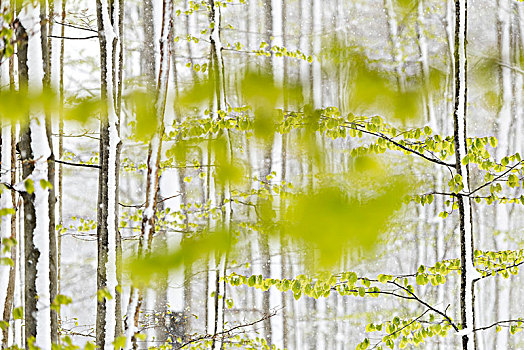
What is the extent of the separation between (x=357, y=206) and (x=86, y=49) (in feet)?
11.6

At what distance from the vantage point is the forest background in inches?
13.9

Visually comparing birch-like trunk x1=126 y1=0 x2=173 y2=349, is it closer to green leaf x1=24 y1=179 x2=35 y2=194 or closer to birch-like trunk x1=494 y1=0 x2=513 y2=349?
green leaf x1=24 y1=179 x2=35 y2=194

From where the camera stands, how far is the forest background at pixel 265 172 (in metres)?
0.35

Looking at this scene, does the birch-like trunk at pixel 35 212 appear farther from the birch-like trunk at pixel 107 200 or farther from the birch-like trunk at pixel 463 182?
the birch-like trunk at pixel 463 182

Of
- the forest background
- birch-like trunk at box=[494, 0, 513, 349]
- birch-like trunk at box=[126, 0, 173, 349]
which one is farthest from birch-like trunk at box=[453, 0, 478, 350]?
birch-like trunk at box=[494, 0, 513, 349]

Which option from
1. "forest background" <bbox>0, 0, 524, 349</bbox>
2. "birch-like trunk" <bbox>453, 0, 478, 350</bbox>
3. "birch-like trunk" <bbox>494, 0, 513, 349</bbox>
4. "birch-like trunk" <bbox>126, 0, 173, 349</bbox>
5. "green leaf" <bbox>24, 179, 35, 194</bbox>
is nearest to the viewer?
"forest background" <bbox>0, 0, 524, 349</bbox>

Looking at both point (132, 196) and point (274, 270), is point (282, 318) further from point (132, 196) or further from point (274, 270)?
point (132, 196)

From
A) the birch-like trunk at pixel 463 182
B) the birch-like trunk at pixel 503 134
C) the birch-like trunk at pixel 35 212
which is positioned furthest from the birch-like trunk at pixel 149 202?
the birch-like trunk at pixel 503 134

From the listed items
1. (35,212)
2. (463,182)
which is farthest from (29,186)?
(463,182)

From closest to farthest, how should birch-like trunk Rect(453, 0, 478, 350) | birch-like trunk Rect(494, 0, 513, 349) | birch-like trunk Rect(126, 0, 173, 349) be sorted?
birch-like trunk Rect(453, 0, 478, 350)
birch-like trunk Rect(126, 0, 173, 349)
birch-like trunk Rect(494, 0, 513, 349)

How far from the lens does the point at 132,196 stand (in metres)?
3.68

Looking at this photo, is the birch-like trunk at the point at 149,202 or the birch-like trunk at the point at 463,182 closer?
the birch-like trunk at the point at 463,182

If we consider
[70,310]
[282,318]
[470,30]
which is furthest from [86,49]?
[470,30]

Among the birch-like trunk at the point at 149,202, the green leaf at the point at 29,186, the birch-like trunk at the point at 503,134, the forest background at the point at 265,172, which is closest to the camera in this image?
the forest background at the point at 265,172
